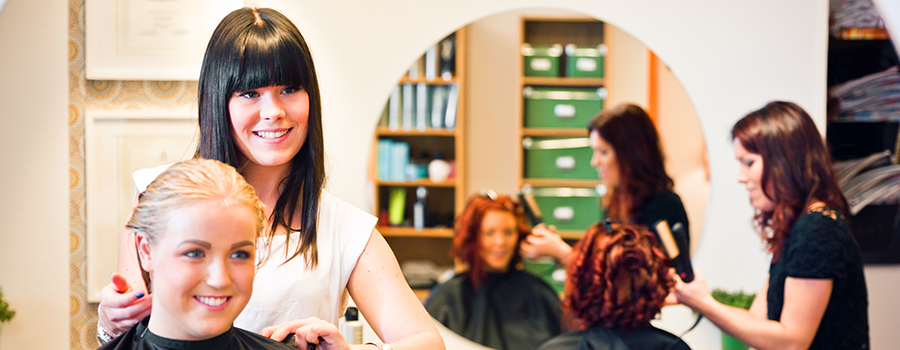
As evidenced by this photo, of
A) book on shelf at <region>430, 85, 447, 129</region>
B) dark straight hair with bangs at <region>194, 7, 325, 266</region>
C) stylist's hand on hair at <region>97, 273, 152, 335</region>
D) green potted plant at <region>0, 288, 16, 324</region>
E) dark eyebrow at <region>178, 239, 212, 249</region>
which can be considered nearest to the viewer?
dark eyebrow at <region>178, 239, 212, 249</region>

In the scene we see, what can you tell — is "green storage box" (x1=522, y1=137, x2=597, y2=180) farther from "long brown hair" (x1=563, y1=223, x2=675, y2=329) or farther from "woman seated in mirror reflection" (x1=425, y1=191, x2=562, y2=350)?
"long brown hair" (x1=563, y1=223, x2=675, y2=329)

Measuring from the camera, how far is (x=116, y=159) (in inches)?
96.4

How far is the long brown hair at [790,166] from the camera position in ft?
6.76

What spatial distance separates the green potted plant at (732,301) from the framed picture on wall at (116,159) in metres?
2.19

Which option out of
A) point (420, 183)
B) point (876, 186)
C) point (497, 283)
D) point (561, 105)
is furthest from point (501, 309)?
point (876, 186)

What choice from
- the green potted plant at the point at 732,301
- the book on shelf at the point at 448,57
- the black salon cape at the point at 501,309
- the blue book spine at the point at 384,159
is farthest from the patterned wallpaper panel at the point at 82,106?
the green potted plant at the point at 732,301

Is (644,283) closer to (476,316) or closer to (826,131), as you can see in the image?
(476,316)

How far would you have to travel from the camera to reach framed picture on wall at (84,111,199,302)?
8.00 feet

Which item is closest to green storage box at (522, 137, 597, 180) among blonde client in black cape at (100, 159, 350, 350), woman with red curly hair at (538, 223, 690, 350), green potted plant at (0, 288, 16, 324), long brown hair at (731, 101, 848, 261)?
woman with red curly hair at (538, 223, 690, 350)

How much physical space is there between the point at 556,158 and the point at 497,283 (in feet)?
1.78

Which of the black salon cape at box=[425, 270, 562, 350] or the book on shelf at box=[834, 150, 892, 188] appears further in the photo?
the book on shelf at box=[834, 150, 892, 188]

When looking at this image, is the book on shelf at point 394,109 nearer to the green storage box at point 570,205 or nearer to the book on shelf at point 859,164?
the green storage box at point 570,205

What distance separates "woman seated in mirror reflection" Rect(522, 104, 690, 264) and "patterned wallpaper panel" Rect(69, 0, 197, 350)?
1481mm

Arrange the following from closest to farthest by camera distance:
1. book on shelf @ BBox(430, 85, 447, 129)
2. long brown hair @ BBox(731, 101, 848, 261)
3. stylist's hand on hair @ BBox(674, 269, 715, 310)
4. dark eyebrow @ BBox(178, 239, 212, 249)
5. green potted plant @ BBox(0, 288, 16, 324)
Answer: dark eyebrow @ BBox(178, 239, 212, 249)
long brown hair @ BBox(731, 101, 848, 261)
stylist's hand on hair @ BBox(674, 269, 715, 310)
green potted plant @ BBox(0, 288, 16, 324)
book on shelf @ BBox(430, 85, 447, 129)
